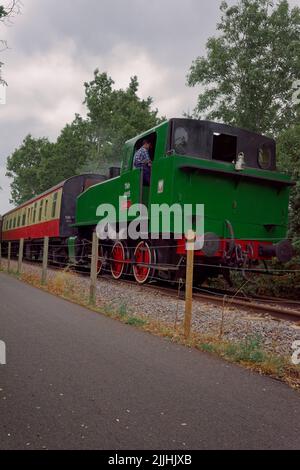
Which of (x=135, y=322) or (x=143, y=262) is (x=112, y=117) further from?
(x=135, y=322)

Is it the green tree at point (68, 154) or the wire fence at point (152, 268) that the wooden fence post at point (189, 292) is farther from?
the green tree at point (68, 154)

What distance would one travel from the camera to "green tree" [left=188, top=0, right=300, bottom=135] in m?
23.5

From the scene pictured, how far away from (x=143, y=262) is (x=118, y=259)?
61.1 inches

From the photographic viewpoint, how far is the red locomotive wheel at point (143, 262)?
9.05 m

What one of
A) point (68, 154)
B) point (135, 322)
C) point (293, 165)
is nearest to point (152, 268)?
point (135, 322)

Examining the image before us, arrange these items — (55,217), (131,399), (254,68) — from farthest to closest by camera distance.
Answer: (254,68) < (55,217) < (131,399)

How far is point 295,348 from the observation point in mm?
4637

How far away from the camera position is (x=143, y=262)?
9.41 meters

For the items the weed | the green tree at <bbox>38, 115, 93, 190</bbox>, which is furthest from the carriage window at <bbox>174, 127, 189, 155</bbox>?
the green tree at <bbox>38, 115, 93, 190</bbox>

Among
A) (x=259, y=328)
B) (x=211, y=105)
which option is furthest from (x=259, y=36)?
(x=259, y=328)

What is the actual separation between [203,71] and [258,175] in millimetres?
Answer: 17859

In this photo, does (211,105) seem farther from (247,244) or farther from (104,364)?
(104,364)

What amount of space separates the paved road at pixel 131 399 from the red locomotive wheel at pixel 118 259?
5.78 metres

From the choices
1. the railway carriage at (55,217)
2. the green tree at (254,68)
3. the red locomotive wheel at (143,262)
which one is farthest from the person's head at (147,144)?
the green tree at (254,68)
